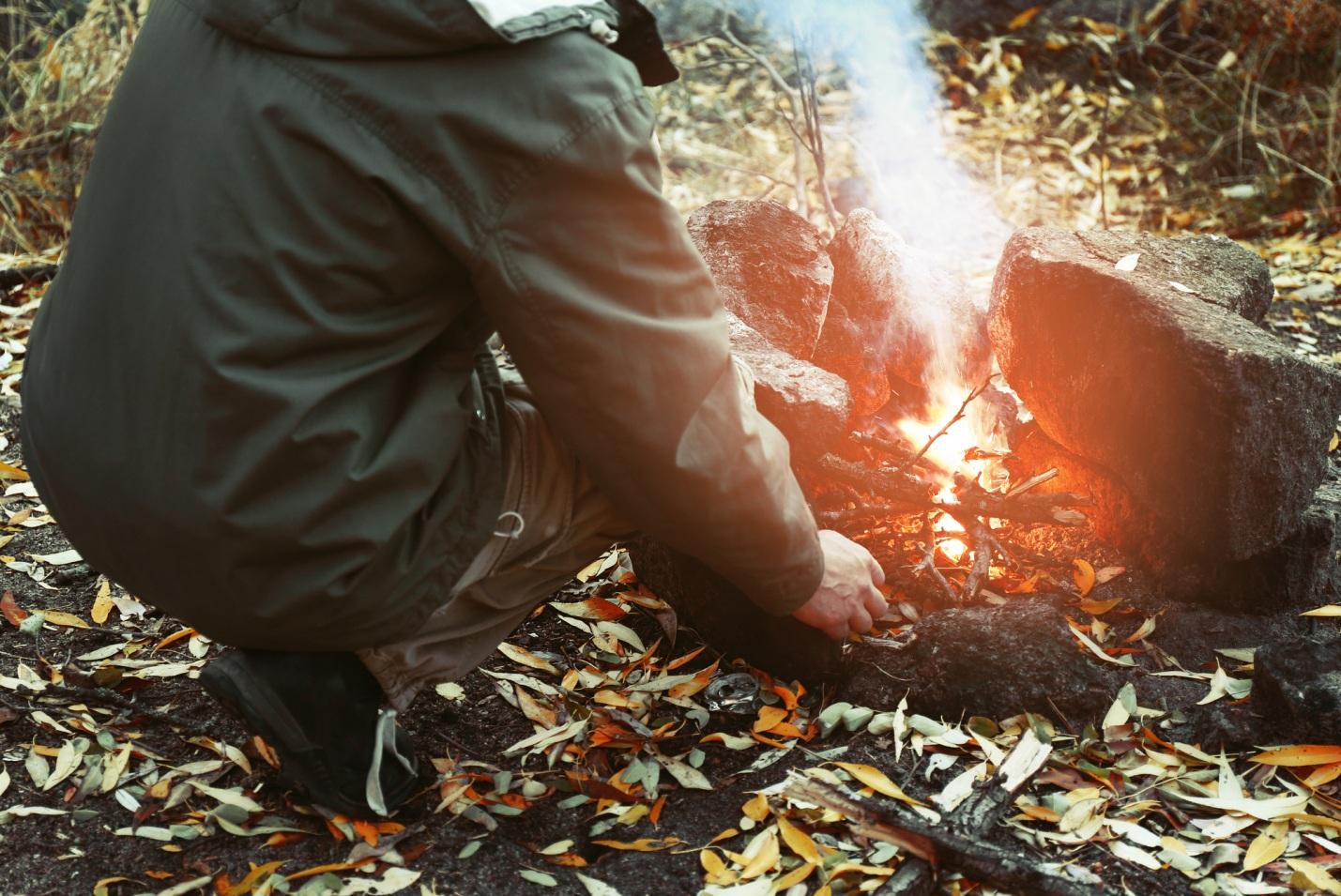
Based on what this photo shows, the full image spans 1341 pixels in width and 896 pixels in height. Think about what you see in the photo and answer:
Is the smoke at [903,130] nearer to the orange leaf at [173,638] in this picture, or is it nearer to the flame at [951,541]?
the flame at [951,541]

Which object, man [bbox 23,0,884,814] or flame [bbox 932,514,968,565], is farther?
flame [bbox 932,514,968,565]

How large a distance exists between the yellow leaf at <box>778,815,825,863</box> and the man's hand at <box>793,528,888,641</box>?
1.30 feet

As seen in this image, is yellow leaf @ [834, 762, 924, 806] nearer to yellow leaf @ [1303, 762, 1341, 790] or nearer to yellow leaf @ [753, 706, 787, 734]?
yellow leaf @ [753, 706, 787, 734]

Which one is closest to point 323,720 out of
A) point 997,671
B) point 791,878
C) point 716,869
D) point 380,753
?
point 380,753

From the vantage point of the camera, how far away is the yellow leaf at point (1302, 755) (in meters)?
2.21

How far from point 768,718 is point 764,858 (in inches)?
17.0

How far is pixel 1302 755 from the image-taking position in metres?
2.23

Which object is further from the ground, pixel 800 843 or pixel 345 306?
pixel 345 306

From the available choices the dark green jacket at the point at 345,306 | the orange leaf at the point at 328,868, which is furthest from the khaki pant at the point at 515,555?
the orange leaf at the point at 328,868

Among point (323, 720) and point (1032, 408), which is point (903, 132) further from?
point (323, 720)

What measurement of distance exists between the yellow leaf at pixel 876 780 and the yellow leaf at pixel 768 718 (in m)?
0.20

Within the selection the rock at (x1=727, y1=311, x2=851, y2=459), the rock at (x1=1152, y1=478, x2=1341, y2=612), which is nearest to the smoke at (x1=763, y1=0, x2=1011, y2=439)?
the rock at (x1=727, y1=311, x2=851, y2=459)

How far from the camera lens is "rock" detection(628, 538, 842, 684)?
2.51 m

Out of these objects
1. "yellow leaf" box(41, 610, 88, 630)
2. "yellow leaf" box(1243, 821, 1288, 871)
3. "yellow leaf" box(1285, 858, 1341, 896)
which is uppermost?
"yellow leaf" box(1285, 858, 1341, 896)
